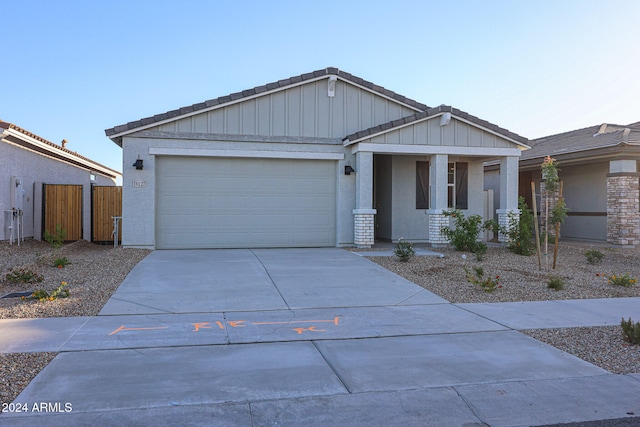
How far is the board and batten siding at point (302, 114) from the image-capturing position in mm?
14711

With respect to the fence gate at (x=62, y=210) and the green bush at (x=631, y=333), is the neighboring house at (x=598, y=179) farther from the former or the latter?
the fence gate at (x=62, y=210)

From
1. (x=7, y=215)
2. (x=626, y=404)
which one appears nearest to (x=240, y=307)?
(x=626, y=404)

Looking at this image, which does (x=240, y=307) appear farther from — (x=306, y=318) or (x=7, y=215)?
(x=7, y=215)

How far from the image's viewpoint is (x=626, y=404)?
15.0ft

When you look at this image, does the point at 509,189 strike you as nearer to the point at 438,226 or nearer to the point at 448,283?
the point at 438,226

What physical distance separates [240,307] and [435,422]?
4471 mm

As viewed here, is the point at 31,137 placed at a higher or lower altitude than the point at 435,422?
higher

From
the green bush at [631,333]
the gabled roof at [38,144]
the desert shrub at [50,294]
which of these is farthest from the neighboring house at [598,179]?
the gabled roof at [38,144]

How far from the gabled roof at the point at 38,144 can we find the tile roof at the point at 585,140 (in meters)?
15.9

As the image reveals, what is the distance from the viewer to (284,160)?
15.3m

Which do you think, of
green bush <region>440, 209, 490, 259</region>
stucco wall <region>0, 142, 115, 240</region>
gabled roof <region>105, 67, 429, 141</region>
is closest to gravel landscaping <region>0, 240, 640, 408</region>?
green bush <region>440, 209, 490, 259</region>

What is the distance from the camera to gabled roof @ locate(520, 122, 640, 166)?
17.2 metres

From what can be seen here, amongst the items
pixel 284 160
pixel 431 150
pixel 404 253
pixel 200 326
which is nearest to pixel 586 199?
pixel 431 150

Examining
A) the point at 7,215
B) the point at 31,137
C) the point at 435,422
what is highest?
the point at 31,137
